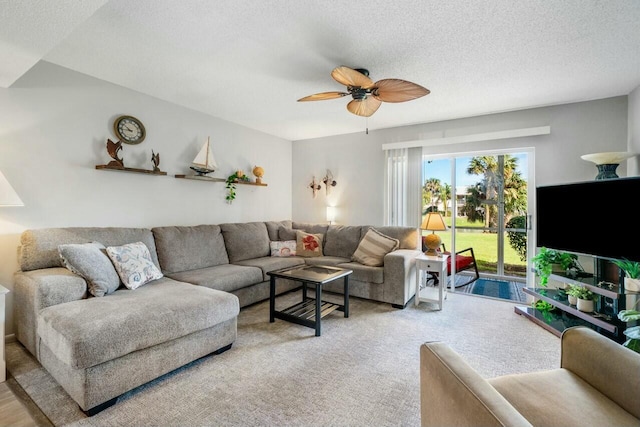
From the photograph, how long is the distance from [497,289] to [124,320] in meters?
4.41

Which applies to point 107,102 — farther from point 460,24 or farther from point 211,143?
point 460,24

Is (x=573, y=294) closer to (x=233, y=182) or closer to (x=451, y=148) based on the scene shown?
(x=451, y=148)

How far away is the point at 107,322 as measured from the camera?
67.0 inches

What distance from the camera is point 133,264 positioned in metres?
2.55

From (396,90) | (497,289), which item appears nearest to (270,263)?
(396,90)

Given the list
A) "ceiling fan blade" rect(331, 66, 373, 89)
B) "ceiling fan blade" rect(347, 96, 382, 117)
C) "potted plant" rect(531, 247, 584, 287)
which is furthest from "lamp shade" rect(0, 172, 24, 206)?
"potted plant" rect(531, 247, 584, 287)

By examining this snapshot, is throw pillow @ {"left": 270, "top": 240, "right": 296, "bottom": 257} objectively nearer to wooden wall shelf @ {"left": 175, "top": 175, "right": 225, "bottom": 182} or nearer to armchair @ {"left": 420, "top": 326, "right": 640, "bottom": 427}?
wooden wall shelf @ {"left": 175, "top": 175, "right": 225, "bottom": 182}

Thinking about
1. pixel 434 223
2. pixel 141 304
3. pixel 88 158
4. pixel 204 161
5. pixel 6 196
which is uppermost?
pixel 204 161

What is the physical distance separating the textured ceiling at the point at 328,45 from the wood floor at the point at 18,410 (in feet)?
7.20

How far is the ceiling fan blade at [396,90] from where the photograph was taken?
2230mm

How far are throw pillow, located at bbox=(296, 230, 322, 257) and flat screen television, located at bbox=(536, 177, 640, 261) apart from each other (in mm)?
2713

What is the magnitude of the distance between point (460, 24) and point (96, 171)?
11.3 feet

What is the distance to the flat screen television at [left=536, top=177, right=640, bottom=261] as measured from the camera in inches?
94.7

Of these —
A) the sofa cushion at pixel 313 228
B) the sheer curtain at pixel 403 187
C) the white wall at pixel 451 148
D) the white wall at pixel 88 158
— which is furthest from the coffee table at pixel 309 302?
the white wall at pixel 451 148
